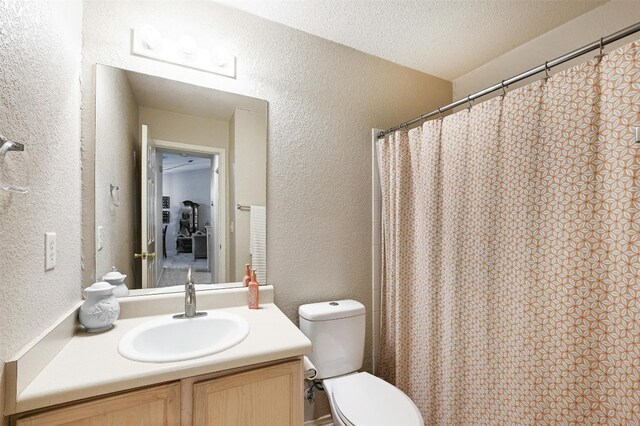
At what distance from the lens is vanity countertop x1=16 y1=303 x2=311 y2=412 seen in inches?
30.3

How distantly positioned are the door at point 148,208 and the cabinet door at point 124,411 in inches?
24.6

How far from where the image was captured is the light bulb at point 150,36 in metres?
1.34

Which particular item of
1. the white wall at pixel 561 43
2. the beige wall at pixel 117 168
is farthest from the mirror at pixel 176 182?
the white wall at pixel 561 43

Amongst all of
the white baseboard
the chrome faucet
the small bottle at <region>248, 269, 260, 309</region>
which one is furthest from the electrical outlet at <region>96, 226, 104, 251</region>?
the white baseboard

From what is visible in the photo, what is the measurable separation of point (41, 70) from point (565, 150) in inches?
72.0

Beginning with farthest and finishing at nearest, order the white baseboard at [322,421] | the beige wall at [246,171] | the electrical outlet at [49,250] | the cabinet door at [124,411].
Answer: the white baseboard at [322,421] → the beige wall at [246,171] → the electrical outlet at [49,250] → the cabinet door at [124,411]

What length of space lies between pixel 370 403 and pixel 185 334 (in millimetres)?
915

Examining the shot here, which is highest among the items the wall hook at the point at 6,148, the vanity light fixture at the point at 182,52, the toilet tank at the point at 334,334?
the vanity light fixture at the point at 182,52

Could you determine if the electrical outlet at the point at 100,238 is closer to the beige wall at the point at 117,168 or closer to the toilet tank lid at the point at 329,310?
the beige wall at the point at 117,168

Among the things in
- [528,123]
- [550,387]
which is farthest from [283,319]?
[528,123]

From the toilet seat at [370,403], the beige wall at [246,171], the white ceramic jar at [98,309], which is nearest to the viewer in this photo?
the white ceramic jar at [98,309]

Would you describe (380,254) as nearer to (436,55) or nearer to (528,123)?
(528,123)

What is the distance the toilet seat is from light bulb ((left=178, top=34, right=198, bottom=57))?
1.85 m

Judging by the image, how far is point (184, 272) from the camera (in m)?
1.45
